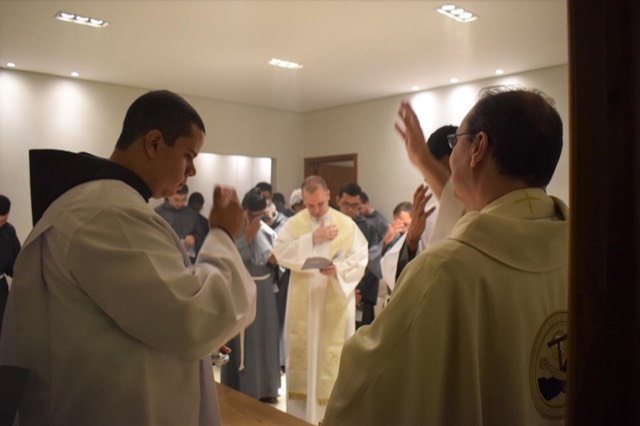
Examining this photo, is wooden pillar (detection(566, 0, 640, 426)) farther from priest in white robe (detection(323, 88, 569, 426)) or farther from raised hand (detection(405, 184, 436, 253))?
raised hand (detection(405, 184, 436, 253))

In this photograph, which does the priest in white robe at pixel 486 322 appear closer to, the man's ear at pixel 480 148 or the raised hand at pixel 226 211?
the man's ear at pixel 480 148

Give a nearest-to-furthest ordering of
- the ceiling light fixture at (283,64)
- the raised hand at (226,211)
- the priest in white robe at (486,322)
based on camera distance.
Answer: the priest in white robe at (486,322), the raised hand at (226,211), the ceiling light fixture at (283,64)

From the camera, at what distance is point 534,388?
1.00 meters

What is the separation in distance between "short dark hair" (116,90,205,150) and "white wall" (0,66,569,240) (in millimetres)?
5549

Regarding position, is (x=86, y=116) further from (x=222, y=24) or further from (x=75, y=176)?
(x=75, y=176)

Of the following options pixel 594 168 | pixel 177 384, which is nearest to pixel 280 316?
pixel 177 384

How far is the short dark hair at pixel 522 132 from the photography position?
1049 millimetres

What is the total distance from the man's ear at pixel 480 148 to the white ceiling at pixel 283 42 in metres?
3.89

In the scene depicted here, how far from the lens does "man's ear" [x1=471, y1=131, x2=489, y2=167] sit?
1.08 m

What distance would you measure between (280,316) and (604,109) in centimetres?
605

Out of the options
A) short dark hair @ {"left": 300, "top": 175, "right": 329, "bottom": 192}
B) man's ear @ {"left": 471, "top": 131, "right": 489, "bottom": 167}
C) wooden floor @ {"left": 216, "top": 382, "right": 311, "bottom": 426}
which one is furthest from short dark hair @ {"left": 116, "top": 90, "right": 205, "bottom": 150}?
short dark hair @ {"left": 300, "top": 175, "right": 329, "bottom": 192}

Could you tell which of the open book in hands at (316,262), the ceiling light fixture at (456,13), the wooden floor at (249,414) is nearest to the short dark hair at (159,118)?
the wooden floor at (249,414)

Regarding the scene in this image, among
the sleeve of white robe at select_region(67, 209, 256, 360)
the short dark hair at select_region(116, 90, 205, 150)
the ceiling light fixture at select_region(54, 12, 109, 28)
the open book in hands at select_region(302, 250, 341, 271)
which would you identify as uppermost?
the ceiling light fixture at select_region(54, 12, 109, 28)

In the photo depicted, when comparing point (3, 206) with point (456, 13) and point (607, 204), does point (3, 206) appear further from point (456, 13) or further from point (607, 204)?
point (607, 204)
